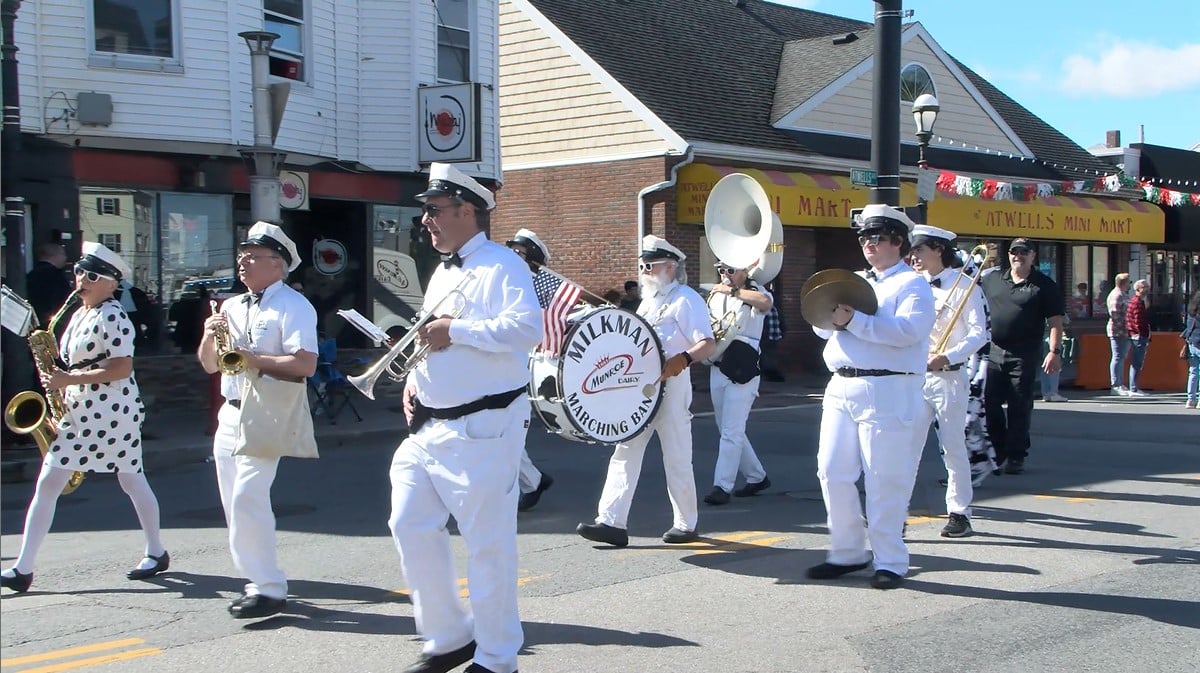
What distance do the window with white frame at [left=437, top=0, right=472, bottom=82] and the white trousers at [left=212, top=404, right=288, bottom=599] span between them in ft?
43.6

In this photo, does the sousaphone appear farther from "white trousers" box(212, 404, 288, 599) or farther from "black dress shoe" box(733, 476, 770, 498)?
"white trousers" box(212, 404, 288, 599)

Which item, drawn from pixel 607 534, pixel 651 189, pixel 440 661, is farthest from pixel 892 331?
pixel 651 189

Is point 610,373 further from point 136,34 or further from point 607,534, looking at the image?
point 136,34

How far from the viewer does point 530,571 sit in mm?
7168

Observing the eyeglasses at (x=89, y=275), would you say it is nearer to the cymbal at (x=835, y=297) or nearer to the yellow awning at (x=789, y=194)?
the cymbal at (x=835, y=297)

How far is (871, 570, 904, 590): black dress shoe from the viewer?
21.8 feet

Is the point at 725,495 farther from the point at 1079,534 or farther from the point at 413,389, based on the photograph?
the point at 413,389

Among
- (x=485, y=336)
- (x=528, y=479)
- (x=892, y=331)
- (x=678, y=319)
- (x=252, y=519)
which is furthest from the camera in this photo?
(x=528, y=479)

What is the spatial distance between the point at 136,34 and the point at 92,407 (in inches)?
380

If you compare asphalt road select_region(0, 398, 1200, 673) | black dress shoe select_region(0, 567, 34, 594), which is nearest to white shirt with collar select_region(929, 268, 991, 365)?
asphalt road select_region(0, 398, 1200, 673)

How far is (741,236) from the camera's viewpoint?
952cm

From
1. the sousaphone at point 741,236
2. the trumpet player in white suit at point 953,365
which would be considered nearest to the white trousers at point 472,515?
the sousaphone at point 741,236

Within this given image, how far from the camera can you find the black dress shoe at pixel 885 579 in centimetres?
663

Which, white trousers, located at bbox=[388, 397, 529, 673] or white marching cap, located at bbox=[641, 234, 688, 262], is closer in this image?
white trousers, located at bbox=[388, 397, 529, 673]
